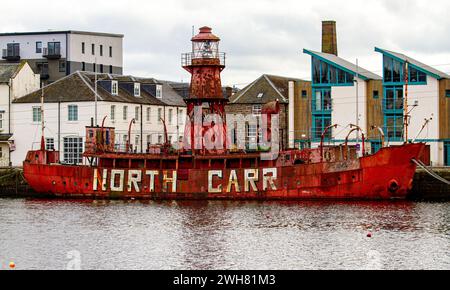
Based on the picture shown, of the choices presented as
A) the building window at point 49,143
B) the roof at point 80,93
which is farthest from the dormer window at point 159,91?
the building window at point 49,143

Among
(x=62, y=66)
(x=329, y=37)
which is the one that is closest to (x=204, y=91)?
(x=329, y=37)

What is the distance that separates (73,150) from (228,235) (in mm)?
34904

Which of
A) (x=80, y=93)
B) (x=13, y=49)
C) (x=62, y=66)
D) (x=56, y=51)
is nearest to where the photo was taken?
(x=80, y=93)

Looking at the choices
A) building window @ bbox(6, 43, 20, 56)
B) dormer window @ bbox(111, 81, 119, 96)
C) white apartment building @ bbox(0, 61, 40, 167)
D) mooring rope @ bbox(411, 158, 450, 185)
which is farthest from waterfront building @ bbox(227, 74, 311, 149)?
building window @ bbox(6, 43, 20, 56)

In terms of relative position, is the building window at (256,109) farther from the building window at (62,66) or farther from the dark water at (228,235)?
the dark water at (228,235)

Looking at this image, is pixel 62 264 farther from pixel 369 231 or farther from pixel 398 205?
pixel 398 205

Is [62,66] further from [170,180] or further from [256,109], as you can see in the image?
[170,180]

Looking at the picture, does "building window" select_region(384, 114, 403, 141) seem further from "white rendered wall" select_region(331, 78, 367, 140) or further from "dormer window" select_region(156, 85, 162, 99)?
"dormer window" select_region(156, 85, 162, 99)

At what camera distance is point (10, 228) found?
52906 millimetres

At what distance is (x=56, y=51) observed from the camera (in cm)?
9831

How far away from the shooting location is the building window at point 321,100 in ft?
265

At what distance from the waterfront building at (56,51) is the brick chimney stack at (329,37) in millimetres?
22488

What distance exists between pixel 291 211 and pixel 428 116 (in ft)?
65.2

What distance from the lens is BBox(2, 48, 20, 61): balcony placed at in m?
98.8
